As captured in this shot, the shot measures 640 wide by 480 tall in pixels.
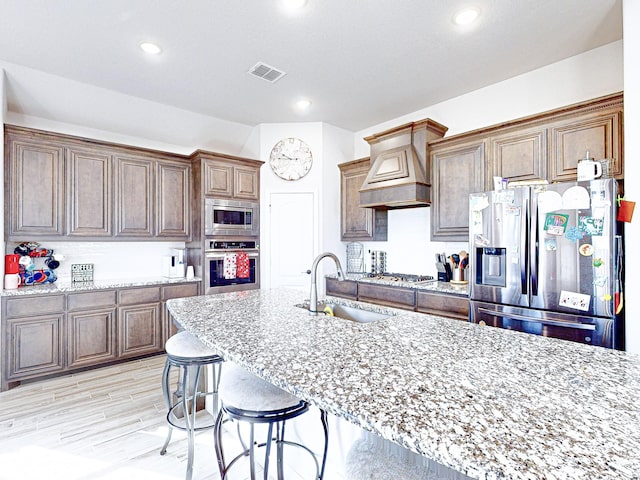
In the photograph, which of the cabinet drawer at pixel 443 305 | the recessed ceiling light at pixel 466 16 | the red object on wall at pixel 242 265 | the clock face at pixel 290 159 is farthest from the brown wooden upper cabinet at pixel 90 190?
the recessed ceiling light at pixel 466 16

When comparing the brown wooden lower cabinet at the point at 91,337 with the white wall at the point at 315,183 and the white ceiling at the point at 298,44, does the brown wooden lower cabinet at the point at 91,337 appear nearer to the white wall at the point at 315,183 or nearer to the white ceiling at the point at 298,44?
the white wall at the point at 315,183

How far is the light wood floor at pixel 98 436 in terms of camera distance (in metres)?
1.88

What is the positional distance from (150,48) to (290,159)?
2014 millimetres

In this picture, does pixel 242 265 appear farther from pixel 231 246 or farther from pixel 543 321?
pixel 543 321

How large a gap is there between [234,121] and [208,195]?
42.5 inches

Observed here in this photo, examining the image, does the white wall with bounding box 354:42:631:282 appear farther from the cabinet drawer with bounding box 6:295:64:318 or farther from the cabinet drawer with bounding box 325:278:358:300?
the cabinet drawer with bounding box 6:295:64:318

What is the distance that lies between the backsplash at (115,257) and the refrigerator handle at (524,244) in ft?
12.5

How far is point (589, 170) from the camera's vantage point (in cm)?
227

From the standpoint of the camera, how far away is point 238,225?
4258 millimetres

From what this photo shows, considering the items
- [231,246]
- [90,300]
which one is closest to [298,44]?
[231,246]

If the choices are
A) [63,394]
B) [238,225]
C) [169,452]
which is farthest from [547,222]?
[63,394]

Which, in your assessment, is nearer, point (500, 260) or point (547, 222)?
point (547, 222)

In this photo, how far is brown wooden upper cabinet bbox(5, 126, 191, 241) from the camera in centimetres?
317

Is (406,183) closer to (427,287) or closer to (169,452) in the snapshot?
(427,287)
